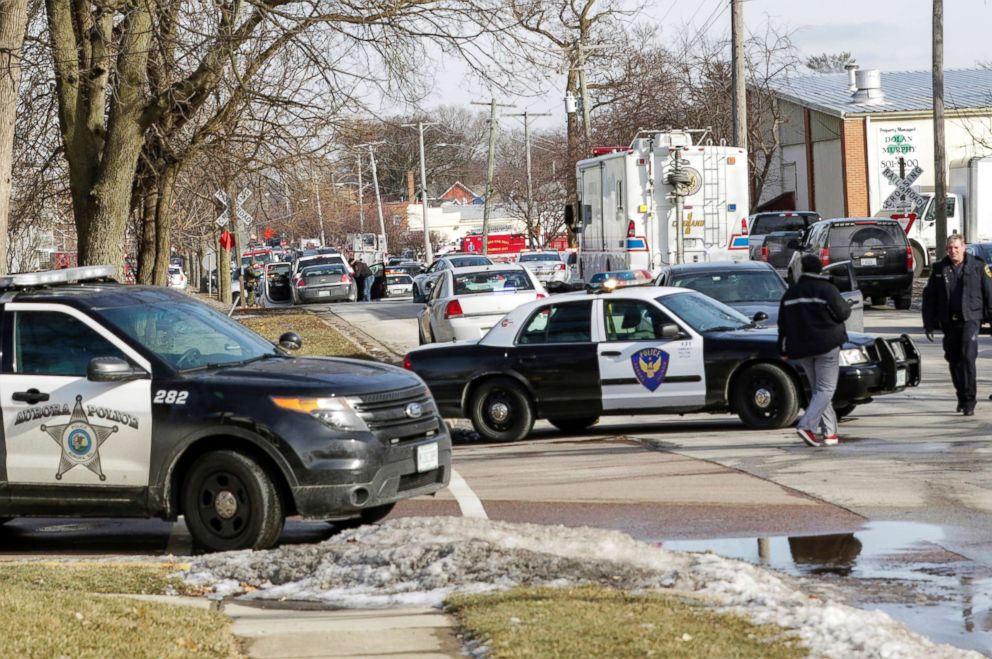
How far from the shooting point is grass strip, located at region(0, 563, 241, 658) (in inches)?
252

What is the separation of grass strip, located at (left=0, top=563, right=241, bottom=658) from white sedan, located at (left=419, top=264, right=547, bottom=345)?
1587 cm

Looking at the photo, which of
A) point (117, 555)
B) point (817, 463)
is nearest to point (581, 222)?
point (817, 463)

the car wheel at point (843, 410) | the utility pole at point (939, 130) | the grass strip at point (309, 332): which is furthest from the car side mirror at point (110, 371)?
the utility pole at point (939, 130)

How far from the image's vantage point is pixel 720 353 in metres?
15.2

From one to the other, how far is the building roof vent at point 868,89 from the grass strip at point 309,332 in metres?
24.7

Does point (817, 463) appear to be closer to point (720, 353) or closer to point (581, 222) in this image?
point (720, 353)

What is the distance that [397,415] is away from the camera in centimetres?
982

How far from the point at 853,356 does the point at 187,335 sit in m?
7.17

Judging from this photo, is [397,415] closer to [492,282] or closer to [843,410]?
[843,410]

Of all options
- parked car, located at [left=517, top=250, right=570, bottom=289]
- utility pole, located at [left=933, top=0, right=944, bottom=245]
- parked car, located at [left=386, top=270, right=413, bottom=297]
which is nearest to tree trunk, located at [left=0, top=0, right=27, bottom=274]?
utility pole, located at [left=933, top=0, right=944, bottom=245]

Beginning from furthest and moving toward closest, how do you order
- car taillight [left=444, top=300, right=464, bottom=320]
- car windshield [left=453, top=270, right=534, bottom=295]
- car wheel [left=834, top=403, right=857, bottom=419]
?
car windshield [left=453, top=270, right=534, bottom=295] → car taillight [left=444, top=300, right=464, bottom=320] → car wheel [left=834, top=403, right=857, bottom=419]

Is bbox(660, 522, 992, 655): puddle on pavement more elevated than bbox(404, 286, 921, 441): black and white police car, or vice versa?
bbox(404, 286, 921, 441): black and white police car

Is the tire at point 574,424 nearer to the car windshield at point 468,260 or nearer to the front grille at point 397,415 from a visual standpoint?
the front grille at point 397,415

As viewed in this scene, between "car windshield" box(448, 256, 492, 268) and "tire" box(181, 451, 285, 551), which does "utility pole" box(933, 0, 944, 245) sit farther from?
"tire" box(181, 451, 285, 551)
